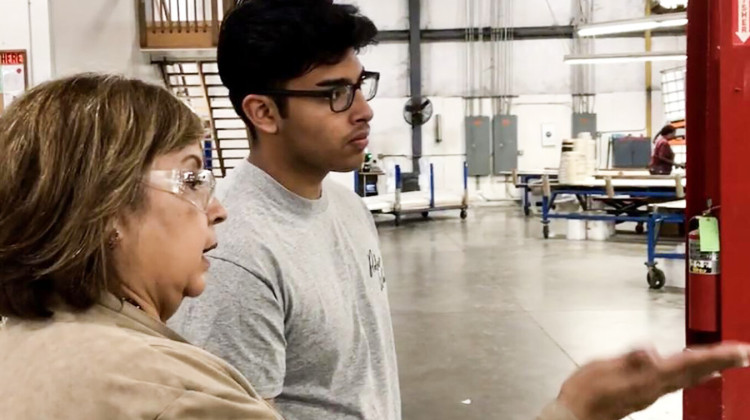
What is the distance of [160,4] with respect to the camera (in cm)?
966

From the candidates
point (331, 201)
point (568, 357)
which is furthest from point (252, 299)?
point (568, 357)

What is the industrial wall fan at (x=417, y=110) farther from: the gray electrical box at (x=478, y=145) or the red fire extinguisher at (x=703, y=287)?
the red fire extinguisher at (x=703, y=287)

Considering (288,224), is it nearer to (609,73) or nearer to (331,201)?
(331,201)

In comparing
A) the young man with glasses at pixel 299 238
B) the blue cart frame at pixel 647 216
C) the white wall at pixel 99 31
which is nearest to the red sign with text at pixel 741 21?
the young man with glasses at pixel 299 238

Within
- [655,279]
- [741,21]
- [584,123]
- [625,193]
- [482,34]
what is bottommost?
[655,279]

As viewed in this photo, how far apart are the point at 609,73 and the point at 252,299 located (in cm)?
1657

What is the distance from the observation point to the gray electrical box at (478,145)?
16.6 m

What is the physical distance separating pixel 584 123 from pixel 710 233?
48.0 feet

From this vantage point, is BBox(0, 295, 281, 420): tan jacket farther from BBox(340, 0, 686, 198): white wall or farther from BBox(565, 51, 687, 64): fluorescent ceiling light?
BBox(340, 0, 686, 198): white wall

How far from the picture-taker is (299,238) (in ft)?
4.59

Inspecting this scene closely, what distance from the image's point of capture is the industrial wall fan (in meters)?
14.9

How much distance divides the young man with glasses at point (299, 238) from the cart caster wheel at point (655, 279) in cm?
636

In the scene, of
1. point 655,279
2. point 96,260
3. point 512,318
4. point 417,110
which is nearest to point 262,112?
point 96,260

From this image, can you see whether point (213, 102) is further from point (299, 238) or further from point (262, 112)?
point (299, 238)
